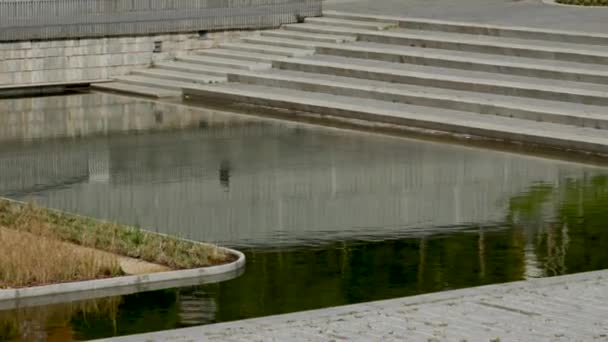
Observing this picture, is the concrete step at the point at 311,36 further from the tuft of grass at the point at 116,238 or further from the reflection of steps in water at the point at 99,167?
the tuft of grass at the point at 116,238

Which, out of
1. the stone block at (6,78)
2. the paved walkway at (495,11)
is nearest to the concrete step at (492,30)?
the paved walkway at (495,11)

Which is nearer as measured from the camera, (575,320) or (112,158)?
(575,320)

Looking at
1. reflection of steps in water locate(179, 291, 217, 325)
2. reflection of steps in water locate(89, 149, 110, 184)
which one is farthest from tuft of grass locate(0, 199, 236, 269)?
reflection of steps in water locate(89, 149, 110, 184)

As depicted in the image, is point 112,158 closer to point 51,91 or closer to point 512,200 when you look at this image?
point 512,200

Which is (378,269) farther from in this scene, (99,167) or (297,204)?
(99,167)

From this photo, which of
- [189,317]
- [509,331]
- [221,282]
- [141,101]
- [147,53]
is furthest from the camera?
[147,53]

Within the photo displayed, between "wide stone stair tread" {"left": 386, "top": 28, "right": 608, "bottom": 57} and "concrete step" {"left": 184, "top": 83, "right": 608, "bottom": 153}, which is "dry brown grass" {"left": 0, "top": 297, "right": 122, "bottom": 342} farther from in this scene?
"wide stone stair tread" {"left": 386, "top": 28, "right": 608, "bottom": 57}

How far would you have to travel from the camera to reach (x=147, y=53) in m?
35.5

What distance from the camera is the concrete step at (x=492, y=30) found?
31.0 meters

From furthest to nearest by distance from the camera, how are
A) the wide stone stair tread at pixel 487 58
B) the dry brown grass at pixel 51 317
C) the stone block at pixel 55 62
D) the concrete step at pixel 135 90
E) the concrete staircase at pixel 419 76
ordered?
the stone block at pixel 55 62
the concrete step at pixel 135 90
the wide stone stair tread at pixel 487 58
the concrete staircase at pixel 419 76
the dry brown grass at pixel 51 317

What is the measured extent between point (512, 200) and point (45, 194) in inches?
237

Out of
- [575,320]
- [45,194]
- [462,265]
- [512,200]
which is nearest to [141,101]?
[45,194]

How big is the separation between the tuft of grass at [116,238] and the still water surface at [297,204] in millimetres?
544

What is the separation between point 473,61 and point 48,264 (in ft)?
53.2
